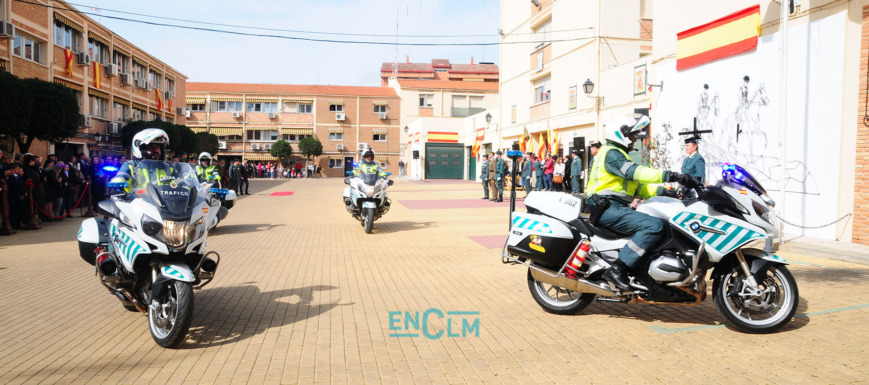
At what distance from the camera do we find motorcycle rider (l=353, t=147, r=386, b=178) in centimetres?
1245

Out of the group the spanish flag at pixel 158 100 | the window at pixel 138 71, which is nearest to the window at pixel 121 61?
the window at pixel 138 71

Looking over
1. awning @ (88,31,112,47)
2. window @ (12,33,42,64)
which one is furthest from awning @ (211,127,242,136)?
window @ (12,33,42,64)

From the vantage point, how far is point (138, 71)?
39.9 m

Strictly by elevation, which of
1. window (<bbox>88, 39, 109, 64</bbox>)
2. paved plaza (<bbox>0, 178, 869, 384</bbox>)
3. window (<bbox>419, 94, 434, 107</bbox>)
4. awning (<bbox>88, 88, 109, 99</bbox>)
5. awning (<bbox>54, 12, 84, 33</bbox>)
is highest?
window (<bbox>419, 94, 434, 107</bbox>)

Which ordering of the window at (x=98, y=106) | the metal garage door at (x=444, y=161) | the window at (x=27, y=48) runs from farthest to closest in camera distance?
the metal garage door at (x=444, y=161), the window at (x=98, y=106), the window at (x=27, y=48)

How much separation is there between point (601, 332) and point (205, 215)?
3.46m

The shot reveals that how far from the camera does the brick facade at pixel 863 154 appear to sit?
8945 millimetres

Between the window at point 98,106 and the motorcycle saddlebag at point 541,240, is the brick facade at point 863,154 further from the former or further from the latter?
the window at point 98,106

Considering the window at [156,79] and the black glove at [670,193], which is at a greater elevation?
the window at [156,79]

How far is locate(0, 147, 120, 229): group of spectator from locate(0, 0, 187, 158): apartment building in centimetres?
550

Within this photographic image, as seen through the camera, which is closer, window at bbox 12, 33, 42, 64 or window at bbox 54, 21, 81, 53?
window at bbox 12, 33, 42, 64

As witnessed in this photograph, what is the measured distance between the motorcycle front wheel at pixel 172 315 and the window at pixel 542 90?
2480 centimetres

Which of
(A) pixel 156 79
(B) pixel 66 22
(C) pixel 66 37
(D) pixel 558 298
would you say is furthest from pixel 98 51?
(D) pixel 558 298

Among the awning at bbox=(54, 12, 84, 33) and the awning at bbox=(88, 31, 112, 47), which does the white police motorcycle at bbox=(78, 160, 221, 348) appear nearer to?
the awning at bbox=(54, 12, 84, 33)
